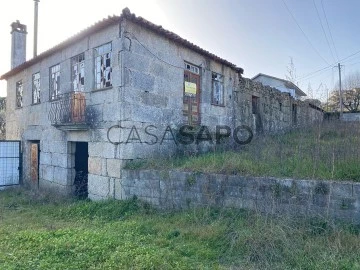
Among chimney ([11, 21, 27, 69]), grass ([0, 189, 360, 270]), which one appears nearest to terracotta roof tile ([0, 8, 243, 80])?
chimney ([11, 21, 27, 69])

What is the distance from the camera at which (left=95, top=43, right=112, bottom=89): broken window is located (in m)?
7.96

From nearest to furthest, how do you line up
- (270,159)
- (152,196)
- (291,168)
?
(291,168) < (270,159) < (152,196)

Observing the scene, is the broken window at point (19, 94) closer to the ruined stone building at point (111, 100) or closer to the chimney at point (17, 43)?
the ruined stone building at point (111, 100)

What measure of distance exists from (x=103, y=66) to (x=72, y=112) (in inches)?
69.0

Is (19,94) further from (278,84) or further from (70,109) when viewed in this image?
(278,84)

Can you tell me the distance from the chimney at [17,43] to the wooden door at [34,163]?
5.03 meters

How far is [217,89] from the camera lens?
37.1 feet

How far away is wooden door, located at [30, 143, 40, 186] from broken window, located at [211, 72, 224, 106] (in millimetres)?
7437

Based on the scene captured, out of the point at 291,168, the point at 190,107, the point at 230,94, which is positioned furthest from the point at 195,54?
the point at 291,168

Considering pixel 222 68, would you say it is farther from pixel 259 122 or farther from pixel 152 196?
pixel 152 196

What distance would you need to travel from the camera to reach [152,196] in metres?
6.84

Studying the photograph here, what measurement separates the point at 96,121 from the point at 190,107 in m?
3.32

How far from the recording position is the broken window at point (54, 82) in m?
10.1

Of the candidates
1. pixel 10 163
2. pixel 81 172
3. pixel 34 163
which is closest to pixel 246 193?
pixel 81 172
